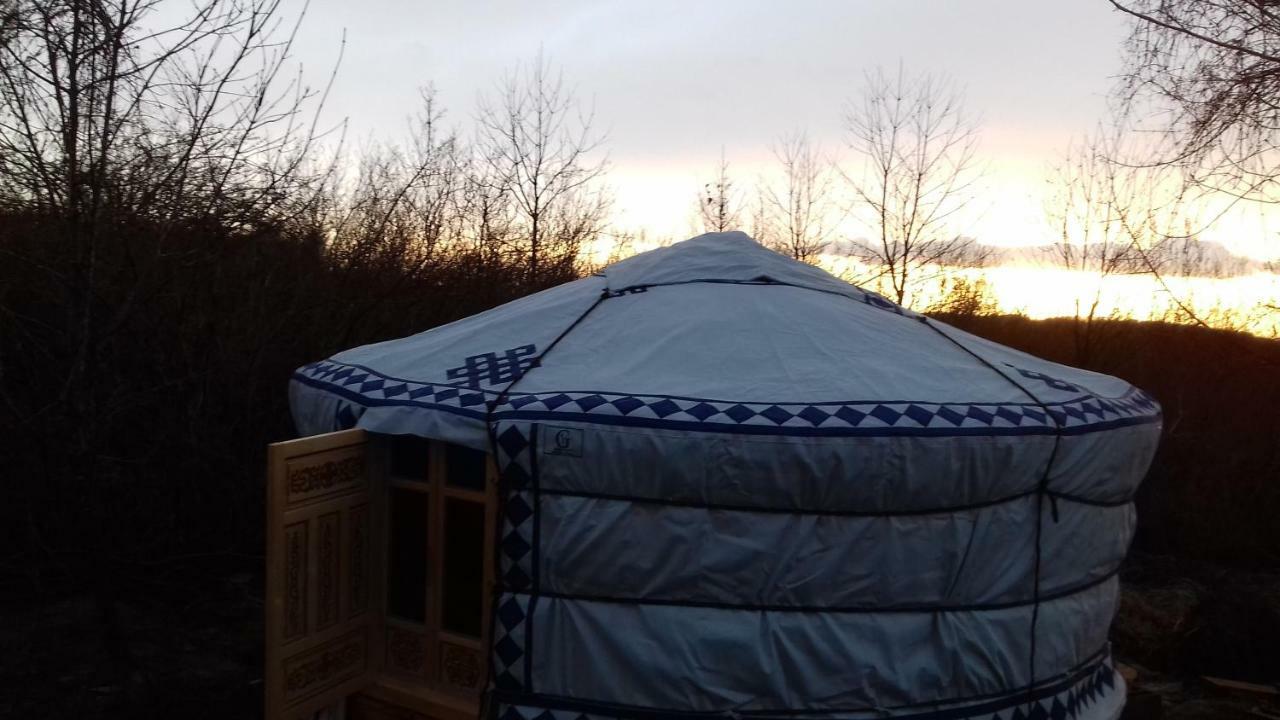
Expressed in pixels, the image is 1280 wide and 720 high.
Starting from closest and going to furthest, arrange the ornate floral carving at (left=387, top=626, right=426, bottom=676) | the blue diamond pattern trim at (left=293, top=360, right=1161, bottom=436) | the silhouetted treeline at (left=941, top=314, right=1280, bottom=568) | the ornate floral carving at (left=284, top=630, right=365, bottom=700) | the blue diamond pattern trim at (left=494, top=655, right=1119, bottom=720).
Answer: the blue diamond pattern trim at (left=293, top=360, right=1161, bottom=436) < the blue diamond pattern trim at (left=494, top=655, right=1119, bottom=720) < the ornate floral carving at (left=284, top=630, right=365, bottom=700) < the ornate floral carving at (left=387, top=626, right=426, bottom=676) < the silhouetted treeline at (left=941, top=314, right=1280, bottom=568)

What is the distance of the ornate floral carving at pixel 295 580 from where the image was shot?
8.87ft

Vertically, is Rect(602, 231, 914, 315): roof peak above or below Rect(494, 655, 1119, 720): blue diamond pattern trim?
above

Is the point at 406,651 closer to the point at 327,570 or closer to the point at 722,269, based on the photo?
the point at 327,570

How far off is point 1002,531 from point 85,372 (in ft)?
11.2

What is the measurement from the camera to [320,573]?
285 cm

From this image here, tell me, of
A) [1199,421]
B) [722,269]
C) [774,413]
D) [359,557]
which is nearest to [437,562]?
[359,557]

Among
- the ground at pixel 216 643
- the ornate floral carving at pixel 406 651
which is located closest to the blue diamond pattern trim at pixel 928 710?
the ornate floral carving at pixel 406 651

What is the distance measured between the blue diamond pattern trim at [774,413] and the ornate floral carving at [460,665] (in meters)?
0.78

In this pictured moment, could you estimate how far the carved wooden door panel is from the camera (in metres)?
2.67

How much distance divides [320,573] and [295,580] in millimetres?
115

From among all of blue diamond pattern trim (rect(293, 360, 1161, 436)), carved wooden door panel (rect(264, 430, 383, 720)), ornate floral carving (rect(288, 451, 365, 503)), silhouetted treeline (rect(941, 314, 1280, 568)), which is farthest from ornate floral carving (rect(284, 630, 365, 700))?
silhouetted treeline (rect(941, 314, 1280, 568))

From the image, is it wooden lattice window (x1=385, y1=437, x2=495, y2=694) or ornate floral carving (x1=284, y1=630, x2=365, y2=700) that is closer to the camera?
ornate floral carving (x1=284, y1=630, x2=365, y2=700)

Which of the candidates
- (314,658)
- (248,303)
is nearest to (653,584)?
(314,658)

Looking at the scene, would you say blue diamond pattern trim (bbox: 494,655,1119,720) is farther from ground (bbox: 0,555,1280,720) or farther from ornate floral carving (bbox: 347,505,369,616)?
ground (bbox: 0,555,1280,720)
